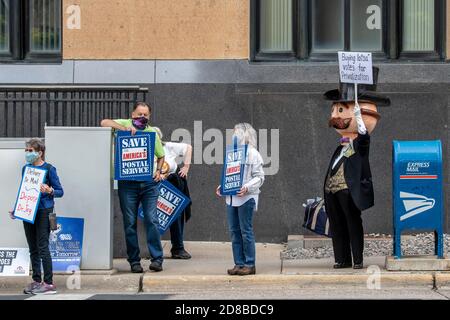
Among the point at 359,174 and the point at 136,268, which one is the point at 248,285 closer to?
the point at 136,268

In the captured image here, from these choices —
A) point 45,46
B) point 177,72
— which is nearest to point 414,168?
point 177,72

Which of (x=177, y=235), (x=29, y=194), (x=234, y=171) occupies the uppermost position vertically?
(x=234, y=171)

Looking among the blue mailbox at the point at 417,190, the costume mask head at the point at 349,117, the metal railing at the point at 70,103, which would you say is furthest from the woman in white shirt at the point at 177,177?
the blue mailbox at the point at 417,190

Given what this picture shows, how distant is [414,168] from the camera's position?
1145cm

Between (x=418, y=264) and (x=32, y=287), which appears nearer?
(x=32, y=287)

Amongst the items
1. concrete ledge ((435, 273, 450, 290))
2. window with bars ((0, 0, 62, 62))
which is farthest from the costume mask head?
window with bars ((0, 0, 62, 62))

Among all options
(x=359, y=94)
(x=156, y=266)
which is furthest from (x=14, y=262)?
(x=359, y=94)

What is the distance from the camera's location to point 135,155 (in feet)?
38.3

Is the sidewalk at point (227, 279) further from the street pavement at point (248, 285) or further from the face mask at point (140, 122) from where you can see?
the face mask at point (140, 122)

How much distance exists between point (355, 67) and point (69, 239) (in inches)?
159

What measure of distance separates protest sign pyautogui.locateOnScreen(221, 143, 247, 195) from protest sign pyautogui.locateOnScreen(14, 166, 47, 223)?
2.11 meters

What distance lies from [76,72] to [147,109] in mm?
3701

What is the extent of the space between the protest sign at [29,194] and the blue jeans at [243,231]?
226 cm
